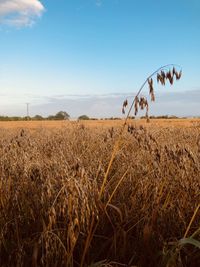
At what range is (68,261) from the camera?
1595 mm

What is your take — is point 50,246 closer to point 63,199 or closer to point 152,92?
point 63,199

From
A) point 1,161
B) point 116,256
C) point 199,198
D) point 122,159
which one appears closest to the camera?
point 116,256

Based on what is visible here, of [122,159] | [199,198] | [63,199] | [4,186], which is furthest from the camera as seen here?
[122,159]

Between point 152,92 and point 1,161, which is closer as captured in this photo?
point 152,92

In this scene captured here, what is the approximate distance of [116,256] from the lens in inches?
75.8

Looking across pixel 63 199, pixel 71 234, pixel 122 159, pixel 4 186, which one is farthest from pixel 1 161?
pixel 71 234

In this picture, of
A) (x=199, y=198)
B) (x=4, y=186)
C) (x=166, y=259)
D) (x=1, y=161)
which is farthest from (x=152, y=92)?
(x=1, y=161)

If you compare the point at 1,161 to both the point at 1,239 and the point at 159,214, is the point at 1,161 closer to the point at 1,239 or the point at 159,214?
the point at 1,239

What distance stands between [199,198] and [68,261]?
3.87ft

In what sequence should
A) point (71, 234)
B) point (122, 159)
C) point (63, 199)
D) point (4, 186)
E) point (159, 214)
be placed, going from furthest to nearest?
point (122, 159) → point (4, 186) → point (159, 214) → point (63, 199) → point (71, 234)

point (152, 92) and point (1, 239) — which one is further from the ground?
point (152, 92)

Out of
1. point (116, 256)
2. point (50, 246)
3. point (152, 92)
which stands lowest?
point (116, 256)

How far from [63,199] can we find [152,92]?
2.36 ft

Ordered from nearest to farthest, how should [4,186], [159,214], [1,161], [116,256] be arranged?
[116,256]
[159,214]
[4,186]
[1,161]
